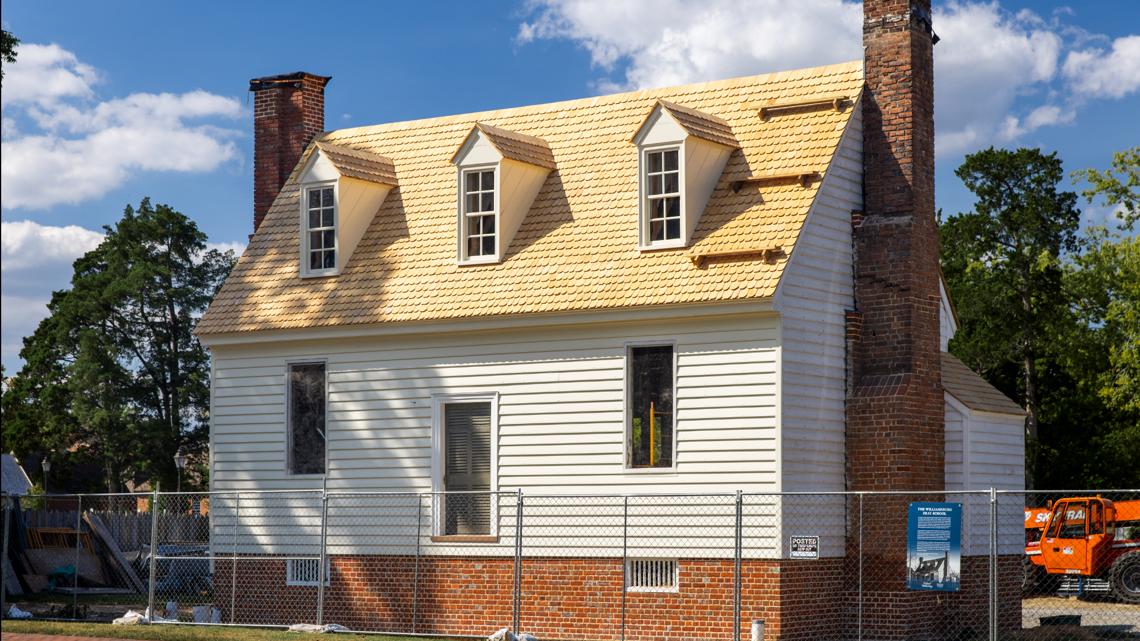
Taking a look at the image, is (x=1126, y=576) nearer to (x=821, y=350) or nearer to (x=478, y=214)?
(x=821, y=350)

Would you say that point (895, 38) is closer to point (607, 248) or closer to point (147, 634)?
point (607, 248)

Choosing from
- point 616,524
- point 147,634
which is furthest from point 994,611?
point 147,634

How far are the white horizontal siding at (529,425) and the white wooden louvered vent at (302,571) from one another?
238 mm

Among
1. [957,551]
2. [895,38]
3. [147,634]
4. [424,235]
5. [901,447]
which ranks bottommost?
[147,634]

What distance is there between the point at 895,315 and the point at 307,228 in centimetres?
1041

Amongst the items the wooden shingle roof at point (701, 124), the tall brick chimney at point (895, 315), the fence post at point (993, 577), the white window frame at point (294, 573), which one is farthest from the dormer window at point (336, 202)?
the fence post at point (993, 577)

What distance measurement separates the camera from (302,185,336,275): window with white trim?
26.0m

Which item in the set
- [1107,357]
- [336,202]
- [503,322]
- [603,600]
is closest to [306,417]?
[336,202]

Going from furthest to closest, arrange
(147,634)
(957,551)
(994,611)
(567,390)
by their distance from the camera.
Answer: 1. (567,390)
2. (147,634)
3. (957,551)
4. (994,611)

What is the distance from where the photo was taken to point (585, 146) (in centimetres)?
2492

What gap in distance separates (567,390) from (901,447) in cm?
511

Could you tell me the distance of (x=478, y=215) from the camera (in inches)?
963

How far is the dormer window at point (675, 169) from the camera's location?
882 inches

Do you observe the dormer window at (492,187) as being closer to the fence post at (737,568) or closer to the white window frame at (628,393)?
the white window frame at (628,393)
